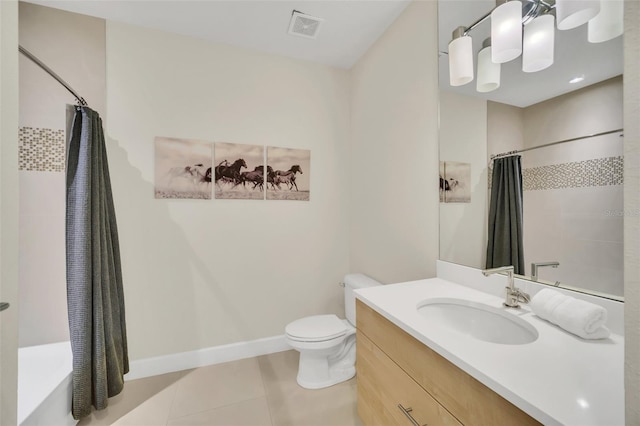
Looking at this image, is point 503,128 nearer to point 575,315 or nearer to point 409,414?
point 575,315

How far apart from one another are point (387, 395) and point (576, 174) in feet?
3.80

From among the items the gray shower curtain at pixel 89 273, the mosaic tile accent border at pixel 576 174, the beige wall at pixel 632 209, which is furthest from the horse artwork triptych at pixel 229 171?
the beige wall at pixel 632 209

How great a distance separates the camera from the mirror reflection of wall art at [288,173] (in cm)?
232

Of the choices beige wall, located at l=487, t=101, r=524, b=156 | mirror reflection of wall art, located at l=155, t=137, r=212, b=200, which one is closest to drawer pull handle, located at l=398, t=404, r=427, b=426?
beige wall, located at l=487, t=101, r=524, b=156

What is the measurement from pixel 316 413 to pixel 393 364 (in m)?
0.87

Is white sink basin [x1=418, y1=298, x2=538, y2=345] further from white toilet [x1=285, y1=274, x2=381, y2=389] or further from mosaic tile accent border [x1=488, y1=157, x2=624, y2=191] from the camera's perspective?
white toilet [x1=285, y1=274, x2=381, y2=389]

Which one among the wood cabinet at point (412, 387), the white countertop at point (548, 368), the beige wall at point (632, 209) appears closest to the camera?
the beige wall at point (632, 209)

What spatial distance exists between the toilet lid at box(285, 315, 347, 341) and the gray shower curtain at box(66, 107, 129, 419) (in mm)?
1122

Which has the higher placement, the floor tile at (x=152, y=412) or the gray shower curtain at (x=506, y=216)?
the gray shower curtain at (x=506, y=216)

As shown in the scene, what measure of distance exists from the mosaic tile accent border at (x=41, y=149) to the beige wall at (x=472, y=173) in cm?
259

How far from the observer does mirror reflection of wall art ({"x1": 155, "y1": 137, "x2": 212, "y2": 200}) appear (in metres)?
2.02

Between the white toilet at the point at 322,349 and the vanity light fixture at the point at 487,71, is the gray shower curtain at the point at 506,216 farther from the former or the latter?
the white toilet at the point at 322,349

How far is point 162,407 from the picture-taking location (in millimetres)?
1675

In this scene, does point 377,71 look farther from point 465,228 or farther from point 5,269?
point 5,269
